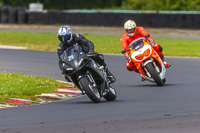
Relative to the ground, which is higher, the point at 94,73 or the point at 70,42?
the point at 70,42

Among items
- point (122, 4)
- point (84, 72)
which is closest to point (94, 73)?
point (84, 72)

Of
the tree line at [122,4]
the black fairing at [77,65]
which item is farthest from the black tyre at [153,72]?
the tree line at [122,4]

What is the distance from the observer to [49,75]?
51.9ft

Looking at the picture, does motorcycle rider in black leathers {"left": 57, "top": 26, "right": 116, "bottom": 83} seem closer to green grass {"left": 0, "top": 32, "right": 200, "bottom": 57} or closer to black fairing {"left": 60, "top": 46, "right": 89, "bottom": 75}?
black fairing {"left": 60, "top": 46, "right": 89, "bottom": 75}

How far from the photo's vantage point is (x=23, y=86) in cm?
1265

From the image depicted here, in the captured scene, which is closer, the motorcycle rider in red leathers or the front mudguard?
the front mudguard

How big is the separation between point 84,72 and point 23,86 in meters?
2.86

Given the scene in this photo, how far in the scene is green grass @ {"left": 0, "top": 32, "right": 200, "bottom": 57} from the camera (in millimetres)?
23350

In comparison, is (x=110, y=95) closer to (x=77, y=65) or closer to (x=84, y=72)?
(x=84, y=72)

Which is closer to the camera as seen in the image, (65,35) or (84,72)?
(84,72)

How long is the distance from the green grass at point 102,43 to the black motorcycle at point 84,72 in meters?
11.2

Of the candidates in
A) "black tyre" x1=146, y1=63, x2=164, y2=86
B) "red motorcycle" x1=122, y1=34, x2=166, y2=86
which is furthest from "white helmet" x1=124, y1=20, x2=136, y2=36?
"black tyre" x1=146, y1=63, x2=164, y2=86

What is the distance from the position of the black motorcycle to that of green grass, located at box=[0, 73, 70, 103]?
170cm

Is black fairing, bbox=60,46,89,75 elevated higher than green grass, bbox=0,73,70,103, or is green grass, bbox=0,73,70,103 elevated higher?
black fairing, bbox=60,46,89,75
